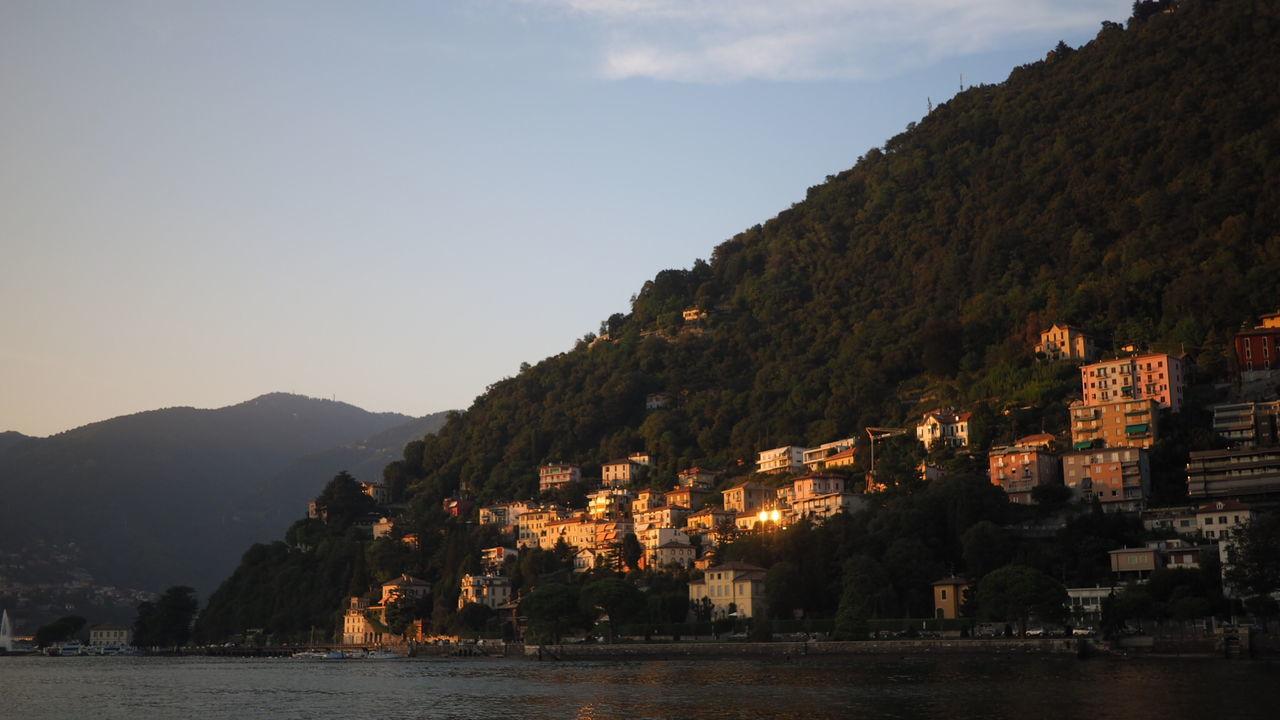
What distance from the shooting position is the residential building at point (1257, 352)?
8319 centimetres

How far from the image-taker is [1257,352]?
8406 centimetres

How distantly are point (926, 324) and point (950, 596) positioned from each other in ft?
142

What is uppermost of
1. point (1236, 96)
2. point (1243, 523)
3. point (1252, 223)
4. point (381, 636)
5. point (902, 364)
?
point (1236, 96)

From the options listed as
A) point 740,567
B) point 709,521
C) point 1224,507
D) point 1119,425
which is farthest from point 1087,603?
point 709,521

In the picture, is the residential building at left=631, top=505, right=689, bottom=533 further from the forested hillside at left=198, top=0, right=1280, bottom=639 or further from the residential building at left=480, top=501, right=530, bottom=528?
the residential building at left=480, top=501, right=530, bottom=528

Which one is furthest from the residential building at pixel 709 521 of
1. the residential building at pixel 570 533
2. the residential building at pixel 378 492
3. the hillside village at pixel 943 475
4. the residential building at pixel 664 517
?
the residential building at pixel 378 492

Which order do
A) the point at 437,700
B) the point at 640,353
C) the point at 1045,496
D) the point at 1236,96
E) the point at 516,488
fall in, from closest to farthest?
the point at 437,700
the point at 1045,496
the point at 1236,96
the point at 516,488
the point at 640,353

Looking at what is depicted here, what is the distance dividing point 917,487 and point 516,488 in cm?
5881

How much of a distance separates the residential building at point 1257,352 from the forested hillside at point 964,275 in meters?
2.39

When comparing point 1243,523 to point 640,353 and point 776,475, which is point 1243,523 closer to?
point 776,475

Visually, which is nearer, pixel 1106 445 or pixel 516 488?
pixel 1106 445

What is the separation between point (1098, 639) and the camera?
6369 centimetres

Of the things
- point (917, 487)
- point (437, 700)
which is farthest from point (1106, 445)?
point (437, 700)

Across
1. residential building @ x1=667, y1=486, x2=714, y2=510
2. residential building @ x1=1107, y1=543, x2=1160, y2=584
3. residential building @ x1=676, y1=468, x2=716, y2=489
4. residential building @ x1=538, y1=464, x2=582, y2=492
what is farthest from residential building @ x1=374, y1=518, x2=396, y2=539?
residential building @ x1=1107, y1=543, x2=1160, y2=584
